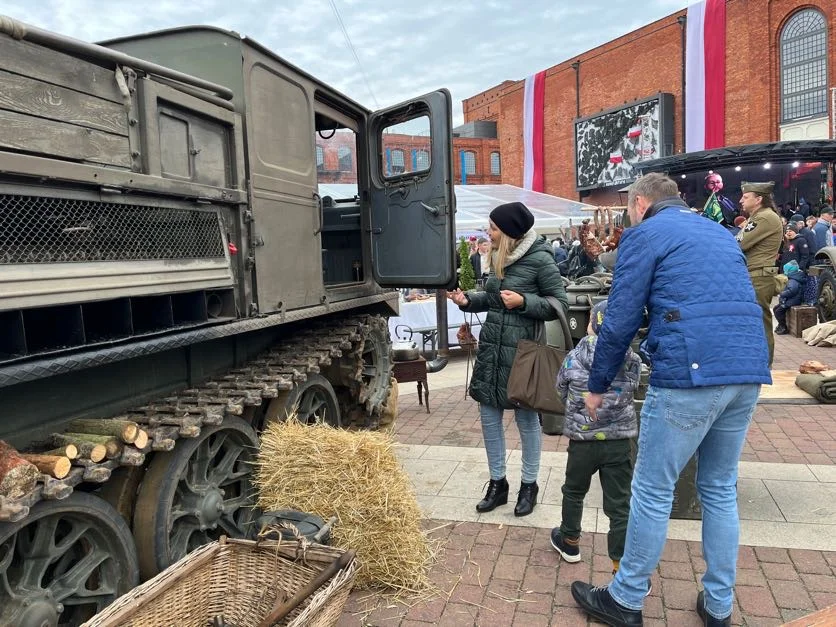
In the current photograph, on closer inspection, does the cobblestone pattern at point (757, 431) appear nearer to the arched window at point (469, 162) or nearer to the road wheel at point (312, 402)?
the road wheel at point (312, 402)

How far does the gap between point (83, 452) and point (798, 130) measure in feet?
93.2

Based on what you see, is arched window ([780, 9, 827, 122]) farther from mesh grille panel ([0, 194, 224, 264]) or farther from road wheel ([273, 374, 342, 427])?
mesh grille panel ([0, 194, 224, 264])

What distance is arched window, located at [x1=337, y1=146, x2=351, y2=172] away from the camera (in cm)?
564

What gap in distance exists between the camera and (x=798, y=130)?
25.0 metres

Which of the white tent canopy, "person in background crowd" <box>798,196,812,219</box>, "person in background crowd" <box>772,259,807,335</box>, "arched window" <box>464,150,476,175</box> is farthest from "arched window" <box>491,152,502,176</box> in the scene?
"person in background crowd" <box>772,259,807,335</box>

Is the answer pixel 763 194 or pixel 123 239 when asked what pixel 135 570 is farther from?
pixel 763 194

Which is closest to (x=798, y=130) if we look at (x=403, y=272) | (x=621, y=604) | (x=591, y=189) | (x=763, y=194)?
(x=591, y=189)

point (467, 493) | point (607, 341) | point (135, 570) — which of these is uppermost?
point (607, 341)

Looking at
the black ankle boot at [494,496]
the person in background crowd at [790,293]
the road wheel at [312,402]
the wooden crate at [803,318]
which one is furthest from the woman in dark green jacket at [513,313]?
the person in background crowd at [790,293]

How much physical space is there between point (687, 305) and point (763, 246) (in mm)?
4141

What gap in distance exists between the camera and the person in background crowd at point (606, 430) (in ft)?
10.5

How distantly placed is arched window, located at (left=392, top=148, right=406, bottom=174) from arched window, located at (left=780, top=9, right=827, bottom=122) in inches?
971

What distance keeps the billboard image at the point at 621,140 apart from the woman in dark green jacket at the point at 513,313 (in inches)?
999

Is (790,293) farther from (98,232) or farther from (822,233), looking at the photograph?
(98,232)
